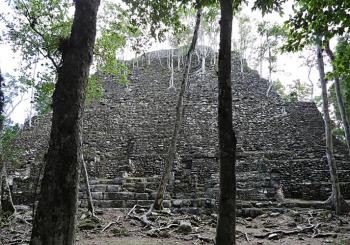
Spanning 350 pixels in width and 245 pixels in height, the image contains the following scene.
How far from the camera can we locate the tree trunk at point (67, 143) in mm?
2660

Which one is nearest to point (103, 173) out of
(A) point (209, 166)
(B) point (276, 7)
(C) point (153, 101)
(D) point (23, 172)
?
(D) point (23, 172)

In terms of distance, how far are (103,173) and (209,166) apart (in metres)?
4.67

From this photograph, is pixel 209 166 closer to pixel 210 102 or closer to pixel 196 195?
pixel 196 195

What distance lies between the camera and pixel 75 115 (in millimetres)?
2965

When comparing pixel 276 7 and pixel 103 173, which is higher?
pixel 276 7

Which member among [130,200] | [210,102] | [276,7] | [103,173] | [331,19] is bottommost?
[130,200]

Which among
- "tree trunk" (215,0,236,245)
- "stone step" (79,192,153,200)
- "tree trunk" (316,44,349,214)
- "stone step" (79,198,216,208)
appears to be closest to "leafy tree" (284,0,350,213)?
"tree trunk" (215,0,236,245)

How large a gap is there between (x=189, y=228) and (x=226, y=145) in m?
3.64

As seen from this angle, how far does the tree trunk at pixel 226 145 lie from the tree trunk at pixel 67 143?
1.73m

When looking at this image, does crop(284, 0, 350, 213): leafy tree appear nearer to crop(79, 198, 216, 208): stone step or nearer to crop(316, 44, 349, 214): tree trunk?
crop(316, 44, 349, 214): tree trunk

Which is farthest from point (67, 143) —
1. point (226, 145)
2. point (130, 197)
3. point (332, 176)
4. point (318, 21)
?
point (332, 176)

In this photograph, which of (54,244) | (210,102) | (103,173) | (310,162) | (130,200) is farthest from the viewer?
(210,102)

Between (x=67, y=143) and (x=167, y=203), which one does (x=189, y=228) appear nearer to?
(x=167, y=203)

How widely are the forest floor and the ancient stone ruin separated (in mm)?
1273
